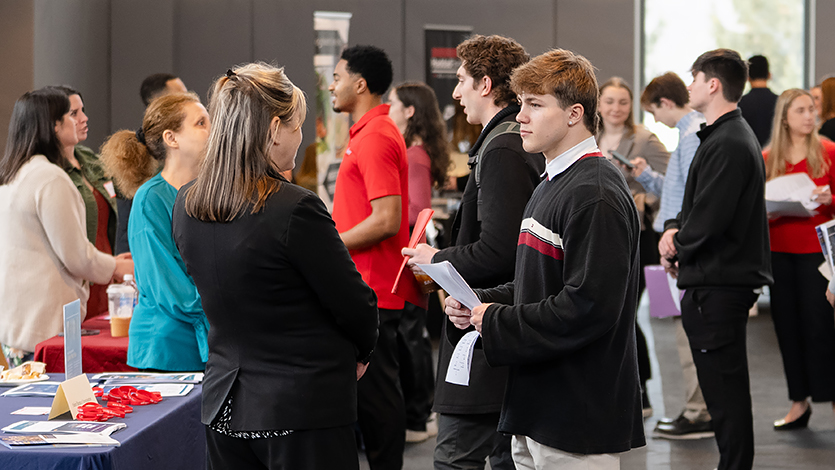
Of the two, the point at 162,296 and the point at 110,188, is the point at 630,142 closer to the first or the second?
the point at 110,188

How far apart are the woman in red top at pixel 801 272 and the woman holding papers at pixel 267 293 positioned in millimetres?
3162

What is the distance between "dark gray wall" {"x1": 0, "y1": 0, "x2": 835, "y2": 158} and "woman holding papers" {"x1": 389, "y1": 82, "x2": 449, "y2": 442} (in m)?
4.48

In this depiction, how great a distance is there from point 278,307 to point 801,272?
3.37 metres

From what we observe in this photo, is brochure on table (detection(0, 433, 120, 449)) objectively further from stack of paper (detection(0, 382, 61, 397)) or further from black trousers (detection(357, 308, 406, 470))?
black trousers (detection(357, 308, 406, 470))

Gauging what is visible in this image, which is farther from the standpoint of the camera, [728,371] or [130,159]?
[728,371]

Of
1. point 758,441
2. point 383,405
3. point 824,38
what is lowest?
point 758,441

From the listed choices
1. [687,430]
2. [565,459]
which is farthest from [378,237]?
[687,430]

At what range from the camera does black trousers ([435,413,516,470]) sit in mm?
2291

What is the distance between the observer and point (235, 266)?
159 centimetres

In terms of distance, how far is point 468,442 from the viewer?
2.31 m

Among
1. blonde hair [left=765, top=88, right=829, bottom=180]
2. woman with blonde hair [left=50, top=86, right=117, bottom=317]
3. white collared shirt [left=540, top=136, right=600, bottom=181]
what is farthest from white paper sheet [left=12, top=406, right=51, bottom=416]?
blonde hair [left=765, top=88, right=829, bottom=180]

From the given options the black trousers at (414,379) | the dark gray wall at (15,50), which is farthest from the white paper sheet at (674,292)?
the dark gray wall at (15,50)

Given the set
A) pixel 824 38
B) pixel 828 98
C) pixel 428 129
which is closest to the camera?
pixel 428 129

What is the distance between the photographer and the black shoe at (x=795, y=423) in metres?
4.15
